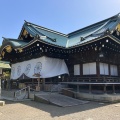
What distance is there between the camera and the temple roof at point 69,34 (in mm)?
14820

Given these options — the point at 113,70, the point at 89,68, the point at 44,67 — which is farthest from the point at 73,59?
the point at 113,70

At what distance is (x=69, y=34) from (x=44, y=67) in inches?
351

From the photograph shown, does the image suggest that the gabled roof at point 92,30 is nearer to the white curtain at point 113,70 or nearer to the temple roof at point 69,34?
the temple roof at point 69,34

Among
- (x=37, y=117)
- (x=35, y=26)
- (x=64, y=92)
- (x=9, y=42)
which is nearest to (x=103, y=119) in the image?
(x=37, y=117)

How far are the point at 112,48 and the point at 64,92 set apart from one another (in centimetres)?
628

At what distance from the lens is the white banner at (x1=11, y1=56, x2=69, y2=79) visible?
15315mm

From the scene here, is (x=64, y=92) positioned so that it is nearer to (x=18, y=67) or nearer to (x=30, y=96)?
(x=30, y=96)

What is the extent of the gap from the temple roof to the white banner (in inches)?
69.9

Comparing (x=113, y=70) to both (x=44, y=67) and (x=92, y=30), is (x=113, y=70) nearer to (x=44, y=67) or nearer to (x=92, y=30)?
(x=92, y=30)

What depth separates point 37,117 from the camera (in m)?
6.97

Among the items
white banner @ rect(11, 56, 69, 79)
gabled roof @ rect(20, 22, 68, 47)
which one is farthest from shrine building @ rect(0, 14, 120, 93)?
gabled roof @ rect(20, 22, 68, 47)

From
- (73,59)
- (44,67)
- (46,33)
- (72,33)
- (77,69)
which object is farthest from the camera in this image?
(72,33)

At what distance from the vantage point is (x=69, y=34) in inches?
893

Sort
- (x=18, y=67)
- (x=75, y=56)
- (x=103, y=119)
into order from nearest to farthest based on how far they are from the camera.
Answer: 1. (x=103, y=119)
2. (x=75, y=56)
3. (x=18, y=67)
